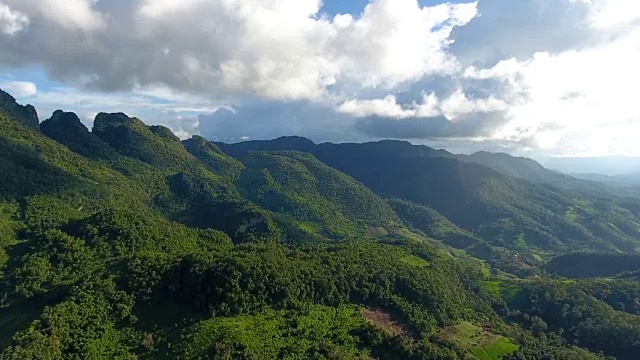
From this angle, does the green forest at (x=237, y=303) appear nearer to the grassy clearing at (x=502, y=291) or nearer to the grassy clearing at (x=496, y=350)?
the grassy clearing at (x=496, y=350)

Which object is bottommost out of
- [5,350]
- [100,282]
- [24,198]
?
[5,350]

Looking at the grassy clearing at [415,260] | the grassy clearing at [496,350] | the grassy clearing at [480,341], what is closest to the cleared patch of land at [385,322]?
the grassy clearing at [480,341]

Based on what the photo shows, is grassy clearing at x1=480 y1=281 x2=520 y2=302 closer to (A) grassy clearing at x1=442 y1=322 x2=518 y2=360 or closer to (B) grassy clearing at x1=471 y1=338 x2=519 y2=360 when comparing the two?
(A) grassy clearing at x1=442 y1=322 x2=518 y2=360

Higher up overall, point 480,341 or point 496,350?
point 480,341

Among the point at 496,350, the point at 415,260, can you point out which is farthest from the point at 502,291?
the point at 496,350

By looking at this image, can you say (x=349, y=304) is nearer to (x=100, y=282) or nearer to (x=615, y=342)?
(x=100, y=282)

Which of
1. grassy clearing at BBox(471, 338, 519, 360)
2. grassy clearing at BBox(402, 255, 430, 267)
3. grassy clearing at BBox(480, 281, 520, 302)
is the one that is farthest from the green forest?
grassy clearing at BBox(480, 281, 520, 302)

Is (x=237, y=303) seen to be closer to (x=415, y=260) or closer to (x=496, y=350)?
(x=496, y=350)

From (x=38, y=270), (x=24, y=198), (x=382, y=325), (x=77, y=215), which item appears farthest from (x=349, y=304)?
(x=24, y=198)
